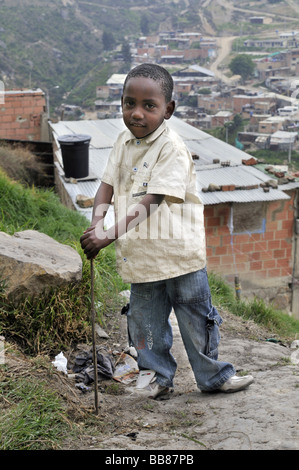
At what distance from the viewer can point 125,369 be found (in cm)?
323

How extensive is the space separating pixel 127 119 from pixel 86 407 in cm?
128

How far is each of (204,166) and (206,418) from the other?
7.37 meters

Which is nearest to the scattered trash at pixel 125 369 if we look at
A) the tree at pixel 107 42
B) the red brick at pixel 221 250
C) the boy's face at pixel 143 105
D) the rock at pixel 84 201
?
the boy's face at pixel 143 105

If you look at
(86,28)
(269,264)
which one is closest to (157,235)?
(269,264)

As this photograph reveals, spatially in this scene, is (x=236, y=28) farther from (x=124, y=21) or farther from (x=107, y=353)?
(x=107, y=353)

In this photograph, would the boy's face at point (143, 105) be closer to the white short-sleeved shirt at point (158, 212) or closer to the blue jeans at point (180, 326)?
the white short-sleeved shirt at point (158, 212)

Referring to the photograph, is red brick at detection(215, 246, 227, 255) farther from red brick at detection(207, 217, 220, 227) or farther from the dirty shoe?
the dirty shoe

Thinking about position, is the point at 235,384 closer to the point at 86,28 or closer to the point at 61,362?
the point at 61,362

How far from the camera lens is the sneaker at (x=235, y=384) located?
2727 mm

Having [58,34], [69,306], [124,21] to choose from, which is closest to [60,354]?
[69,306]

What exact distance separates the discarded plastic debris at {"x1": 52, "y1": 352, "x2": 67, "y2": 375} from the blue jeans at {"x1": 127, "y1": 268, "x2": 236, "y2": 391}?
446 millimetres

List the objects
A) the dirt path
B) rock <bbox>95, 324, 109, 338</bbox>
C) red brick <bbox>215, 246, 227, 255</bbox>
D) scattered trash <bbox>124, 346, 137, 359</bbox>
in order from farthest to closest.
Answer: red brick <bbox>215, 246, 227, 255</bbox> → rock <bbox>95, 324, 109, 338</bbox> → scattered trash <bbox>124, 346, 137, 359</bbox> → the dirt path

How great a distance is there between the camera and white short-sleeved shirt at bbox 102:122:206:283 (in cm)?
249

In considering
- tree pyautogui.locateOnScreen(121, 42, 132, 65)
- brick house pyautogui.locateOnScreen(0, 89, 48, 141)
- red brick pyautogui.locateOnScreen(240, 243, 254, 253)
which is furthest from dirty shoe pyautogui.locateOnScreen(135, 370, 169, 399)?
tree pyautogui.locateOnScreen(121, 42, 132, 65)
